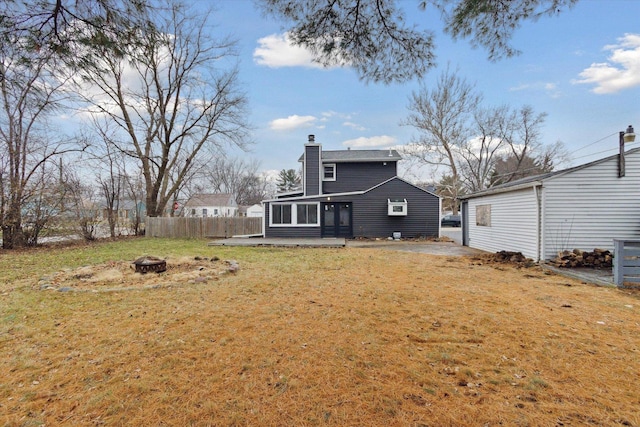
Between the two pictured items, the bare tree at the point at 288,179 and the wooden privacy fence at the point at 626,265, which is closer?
the wooden privacy fence at the point at 626,265

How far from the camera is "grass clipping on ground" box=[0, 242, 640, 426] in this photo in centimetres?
196

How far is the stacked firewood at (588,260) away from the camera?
700 centimetres

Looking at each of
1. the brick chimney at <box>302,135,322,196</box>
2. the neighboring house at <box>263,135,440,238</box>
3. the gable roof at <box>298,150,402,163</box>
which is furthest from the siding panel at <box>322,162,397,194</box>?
the neighboring house at <box>263,135,440,238</box>

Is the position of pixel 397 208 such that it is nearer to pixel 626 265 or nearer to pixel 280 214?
pixel 280 214

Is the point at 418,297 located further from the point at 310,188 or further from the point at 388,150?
the point at 388,150

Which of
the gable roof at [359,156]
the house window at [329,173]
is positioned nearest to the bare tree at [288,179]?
the gable roof at [359,156]

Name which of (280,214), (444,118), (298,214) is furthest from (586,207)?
(444,118)

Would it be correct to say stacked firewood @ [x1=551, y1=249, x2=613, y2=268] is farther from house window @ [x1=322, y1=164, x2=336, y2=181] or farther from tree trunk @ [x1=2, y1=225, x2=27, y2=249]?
tree trunk @ [x1=2, y1=225, x2=27, y2=249]

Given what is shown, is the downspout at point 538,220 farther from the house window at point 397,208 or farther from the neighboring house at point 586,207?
the house window at point 397,208

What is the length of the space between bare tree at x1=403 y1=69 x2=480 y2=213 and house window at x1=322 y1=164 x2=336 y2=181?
10195mm

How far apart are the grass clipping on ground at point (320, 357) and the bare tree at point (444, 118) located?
2065 centimetres

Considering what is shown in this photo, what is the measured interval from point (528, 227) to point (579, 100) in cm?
629

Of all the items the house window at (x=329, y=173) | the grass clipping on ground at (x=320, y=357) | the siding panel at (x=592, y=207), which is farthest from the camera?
the house window at (x=329, y=173)

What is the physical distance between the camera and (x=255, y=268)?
23.5 feet
